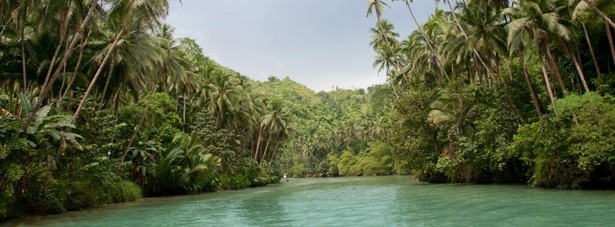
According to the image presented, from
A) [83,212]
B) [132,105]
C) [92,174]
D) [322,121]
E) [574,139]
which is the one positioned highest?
[322,121]

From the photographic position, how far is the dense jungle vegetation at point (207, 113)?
1834 centimetres

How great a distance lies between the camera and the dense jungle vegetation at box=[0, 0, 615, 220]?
1834 centimetres

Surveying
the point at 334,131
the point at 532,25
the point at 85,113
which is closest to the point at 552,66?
the point at 532,25

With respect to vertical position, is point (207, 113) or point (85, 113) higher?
point (207, 113)

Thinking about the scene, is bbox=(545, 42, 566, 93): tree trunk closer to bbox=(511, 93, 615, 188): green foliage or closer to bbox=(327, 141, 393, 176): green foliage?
bbox=(511, 93, 615, 188): green foliage

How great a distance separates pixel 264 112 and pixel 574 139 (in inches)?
1787

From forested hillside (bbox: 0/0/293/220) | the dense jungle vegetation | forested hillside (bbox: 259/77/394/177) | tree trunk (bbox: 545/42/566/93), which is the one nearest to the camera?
forested hillside (bbox: 0/0/293/220)

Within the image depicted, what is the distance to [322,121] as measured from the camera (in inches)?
4353

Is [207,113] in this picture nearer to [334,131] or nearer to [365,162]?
[365,162]

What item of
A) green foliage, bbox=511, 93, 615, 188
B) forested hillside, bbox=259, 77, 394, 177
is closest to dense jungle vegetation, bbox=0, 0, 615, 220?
green foliage, bbox=511, 93, 615, 188

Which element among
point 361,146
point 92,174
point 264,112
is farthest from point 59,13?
point 361,146

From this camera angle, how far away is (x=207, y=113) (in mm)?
41875

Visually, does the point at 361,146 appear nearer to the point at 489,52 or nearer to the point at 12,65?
the point at 489,52

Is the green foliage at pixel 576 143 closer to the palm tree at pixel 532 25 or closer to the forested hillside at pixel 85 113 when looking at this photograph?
the palm tree at pixel 532 25
